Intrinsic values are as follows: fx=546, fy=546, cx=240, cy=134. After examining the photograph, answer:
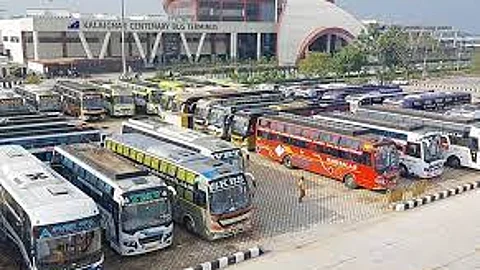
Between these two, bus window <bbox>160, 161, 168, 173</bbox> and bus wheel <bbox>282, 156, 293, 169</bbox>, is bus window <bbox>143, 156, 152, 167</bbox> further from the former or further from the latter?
bus wheel <bbox>282, 156, 293, 169</bbox>

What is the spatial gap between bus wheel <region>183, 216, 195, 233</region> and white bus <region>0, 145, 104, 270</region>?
415cm

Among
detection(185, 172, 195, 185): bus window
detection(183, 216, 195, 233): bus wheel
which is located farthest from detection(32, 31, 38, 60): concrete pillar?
detection(185, 172, 195, 185): bus window

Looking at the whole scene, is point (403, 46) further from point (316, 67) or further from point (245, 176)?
point (245, 176)

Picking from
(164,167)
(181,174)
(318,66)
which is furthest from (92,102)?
(318,66)

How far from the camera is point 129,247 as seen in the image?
51.5 ft

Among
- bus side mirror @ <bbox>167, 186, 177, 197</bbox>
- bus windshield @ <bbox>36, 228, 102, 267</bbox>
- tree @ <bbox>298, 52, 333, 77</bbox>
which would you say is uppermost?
tree @ <bbox>298, 52, 333, 77</bbox>

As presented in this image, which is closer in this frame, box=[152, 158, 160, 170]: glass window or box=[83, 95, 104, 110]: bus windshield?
box=[152, 158, 160, 170]: glass window

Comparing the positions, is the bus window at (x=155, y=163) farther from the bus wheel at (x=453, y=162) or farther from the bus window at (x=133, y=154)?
the bus wheel at (x=453, y=162)

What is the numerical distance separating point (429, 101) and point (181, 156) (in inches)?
1000

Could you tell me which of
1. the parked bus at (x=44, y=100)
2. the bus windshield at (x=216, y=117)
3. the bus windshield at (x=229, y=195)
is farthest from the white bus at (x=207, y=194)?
the parked bus at (x=44, y=100)

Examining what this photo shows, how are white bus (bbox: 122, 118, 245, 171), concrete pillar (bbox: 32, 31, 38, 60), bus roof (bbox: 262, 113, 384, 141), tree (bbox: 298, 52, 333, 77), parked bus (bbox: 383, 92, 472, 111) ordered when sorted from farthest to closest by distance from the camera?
concrete pillar (bbox: 32, 31, 38, 60), tree (bbox: 298, 52, 333, 77), parked bus (bbox: 383, 92, 472, 111), bus roof (bbox: 262, 113, 384, 141), white bus (bbox: 122, 118, 245, 171)

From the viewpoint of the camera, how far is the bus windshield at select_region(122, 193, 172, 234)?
15.4 m

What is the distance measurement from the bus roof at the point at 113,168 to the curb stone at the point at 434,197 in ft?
31.8

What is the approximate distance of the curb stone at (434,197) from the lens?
20.7 m
